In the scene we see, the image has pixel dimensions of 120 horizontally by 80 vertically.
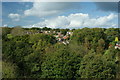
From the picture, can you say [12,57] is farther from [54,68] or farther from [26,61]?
[54,68]

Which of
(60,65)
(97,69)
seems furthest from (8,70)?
(97,69)

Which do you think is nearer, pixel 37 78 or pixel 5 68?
pixel 5 68

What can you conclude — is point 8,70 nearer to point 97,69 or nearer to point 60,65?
point 60,65

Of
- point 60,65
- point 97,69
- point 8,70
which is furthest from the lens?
point 60,65

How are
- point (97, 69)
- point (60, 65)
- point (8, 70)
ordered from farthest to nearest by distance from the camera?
1. point (60, 65)
2. point (97, 69)
3. point (8, 70)

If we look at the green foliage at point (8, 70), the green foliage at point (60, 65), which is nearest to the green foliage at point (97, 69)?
the green foliage at point (60, 65)

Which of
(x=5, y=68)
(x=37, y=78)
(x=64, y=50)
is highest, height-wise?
(x=64, y=50)

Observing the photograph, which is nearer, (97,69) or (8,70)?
(8,70)

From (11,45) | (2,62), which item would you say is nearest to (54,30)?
(11,45)

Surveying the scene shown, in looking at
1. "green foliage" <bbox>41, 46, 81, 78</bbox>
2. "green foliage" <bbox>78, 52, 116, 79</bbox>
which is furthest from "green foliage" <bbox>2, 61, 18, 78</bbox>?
"green foliage" <bbox>78, 52, 116, 79</bbox>

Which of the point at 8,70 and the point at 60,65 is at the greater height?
the point at 60,65

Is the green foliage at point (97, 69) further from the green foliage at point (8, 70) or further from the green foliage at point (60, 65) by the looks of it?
the green foliage at point (8, 70)
